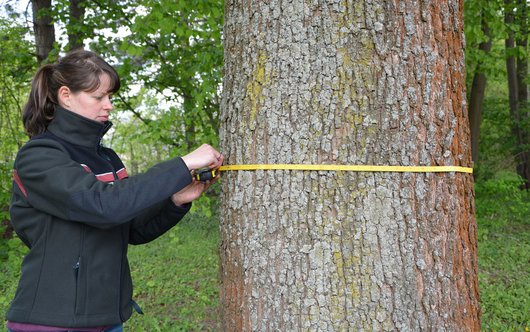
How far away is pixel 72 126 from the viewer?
73.6 inches

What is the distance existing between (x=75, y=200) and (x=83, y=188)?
0.16ft

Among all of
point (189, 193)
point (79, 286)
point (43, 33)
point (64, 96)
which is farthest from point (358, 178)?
point (43, 33)

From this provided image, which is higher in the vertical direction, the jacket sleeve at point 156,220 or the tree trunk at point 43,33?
the tree trunk at point 43,33

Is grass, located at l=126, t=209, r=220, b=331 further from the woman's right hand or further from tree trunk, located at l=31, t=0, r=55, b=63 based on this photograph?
tree trunk, located at l=31, t=0, r=55, b=63

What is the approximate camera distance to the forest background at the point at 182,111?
470 centimetres

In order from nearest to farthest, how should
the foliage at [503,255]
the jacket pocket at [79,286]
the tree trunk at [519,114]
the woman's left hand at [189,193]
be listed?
the jacket pocket at [79,286], the woman's left hand at [189,193], the foliage at [503,255], the tree trunk at [519,114]

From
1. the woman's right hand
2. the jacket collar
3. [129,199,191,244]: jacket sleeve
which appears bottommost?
[129,199,191,244]: jacket sleeve

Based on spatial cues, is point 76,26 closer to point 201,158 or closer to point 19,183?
point 19,183

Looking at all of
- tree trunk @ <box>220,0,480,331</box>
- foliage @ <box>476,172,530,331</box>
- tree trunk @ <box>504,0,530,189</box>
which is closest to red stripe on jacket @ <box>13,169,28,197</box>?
tree trunk @ <box>220,0,480,331</box>

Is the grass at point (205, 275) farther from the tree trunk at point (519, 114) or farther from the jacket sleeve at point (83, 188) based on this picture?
the jacket sleeve at point (83, 188)

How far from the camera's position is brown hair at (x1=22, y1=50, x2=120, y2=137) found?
189 cm

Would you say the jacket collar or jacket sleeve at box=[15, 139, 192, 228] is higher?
the jacket collar

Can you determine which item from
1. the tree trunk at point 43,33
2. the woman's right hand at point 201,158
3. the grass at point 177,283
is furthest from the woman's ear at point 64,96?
the tree trunk at point 43,33

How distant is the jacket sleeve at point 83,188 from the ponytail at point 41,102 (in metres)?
0.20
